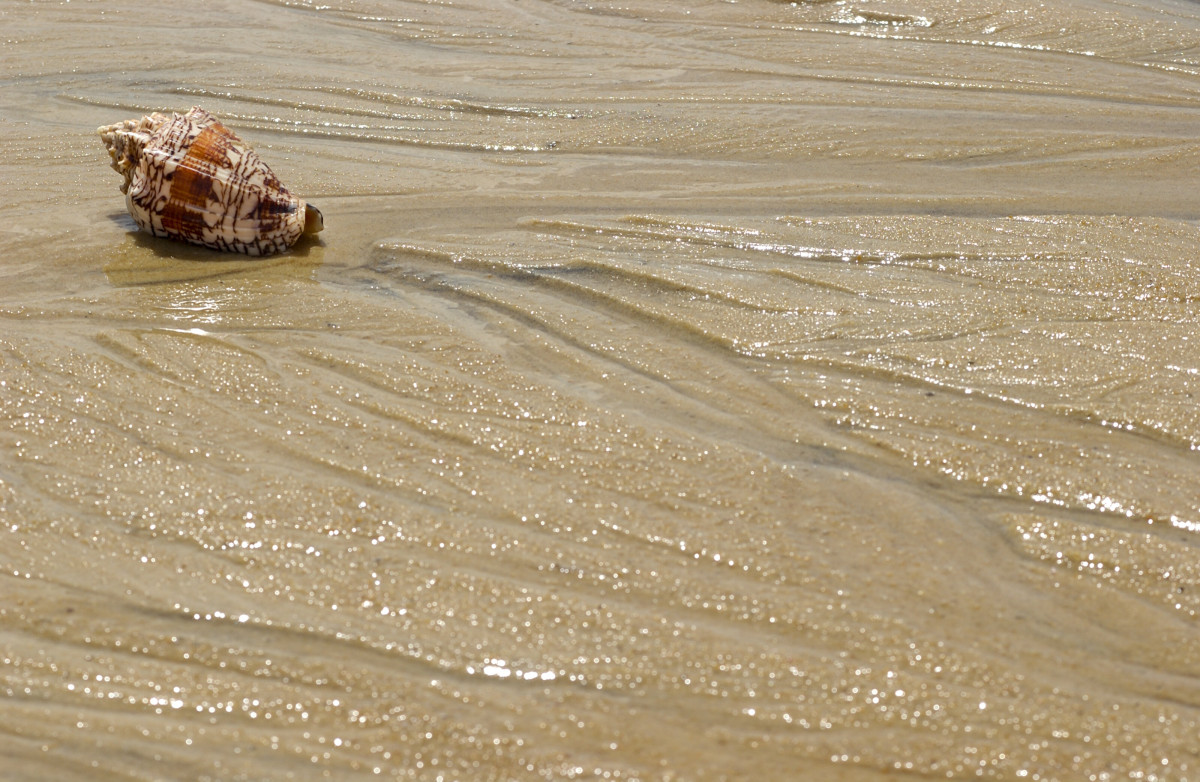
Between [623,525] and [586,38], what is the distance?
5277mm

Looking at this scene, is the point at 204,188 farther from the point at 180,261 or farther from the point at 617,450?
the point at 617,450

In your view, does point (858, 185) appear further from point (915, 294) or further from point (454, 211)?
point (454, 211)

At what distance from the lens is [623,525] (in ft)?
9.29

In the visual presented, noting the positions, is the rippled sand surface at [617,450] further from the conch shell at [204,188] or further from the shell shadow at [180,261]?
the conch shell at [204,188]

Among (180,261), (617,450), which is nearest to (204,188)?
(180,261)

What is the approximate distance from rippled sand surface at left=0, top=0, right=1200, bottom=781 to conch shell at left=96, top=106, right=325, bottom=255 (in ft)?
0.43

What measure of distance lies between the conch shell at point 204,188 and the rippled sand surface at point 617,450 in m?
0.13

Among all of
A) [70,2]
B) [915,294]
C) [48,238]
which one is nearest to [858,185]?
[915,294]

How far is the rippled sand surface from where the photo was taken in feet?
7.46

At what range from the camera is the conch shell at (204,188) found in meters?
4.37

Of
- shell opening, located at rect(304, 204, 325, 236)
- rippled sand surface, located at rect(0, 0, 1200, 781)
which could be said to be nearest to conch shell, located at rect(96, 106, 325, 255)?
shell opening, located at rect(304, 204, 325, 236)

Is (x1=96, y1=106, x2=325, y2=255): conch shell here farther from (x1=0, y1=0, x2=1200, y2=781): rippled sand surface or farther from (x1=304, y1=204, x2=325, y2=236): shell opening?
(x1=0, y1=0, x2=1200, y2=781): rippled sand surface

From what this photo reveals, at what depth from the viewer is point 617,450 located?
3.14 metres

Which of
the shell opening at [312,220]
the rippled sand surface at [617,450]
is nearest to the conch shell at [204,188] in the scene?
the shell opening at [312,220]
